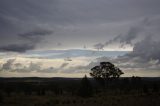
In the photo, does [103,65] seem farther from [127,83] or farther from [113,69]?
[127,83]

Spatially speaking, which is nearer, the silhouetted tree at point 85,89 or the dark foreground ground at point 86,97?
the dark foreground ground at point 86,97

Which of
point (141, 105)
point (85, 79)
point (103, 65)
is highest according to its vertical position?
point (103, 65)

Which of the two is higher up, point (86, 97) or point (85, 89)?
point (85, 89)

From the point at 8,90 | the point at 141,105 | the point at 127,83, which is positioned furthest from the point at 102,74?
the point at 141,105

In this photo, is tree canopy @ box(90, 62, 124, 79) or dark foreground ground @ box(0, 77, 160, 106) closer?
dark foreground ground @ box(0, 77, 160, 106)

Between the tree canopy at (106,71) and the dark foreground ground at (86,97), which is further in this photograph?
the tree canopy at (106,71)

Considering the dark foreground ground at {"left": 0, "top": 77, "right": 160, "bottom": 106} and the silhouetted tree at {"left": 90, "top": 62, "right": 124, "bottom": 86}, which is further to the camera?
the silhouetted tree at {"left": 90, "top": 62, "right": 124, "bottom": 86}

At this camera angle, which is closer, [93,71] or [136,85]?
[93,71]

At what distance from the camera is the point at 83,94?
205 feet

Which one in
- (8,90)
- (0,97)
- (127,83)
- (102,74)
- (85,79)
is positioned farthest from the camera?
(127,83)

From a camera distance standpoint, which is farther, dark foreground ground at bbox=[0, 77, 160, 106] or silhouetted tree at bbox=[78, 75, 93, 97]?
silhouetted tree at bbox=[78, 75, 93, 97]

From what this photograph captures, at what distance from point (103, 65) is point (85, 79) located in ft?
114

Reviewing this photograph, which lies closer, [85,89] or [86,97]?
[86,97]

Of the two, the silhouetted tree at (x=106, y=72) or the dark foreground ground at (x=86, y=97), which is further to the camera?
the silhouetted tree at (x=106, y=72)
